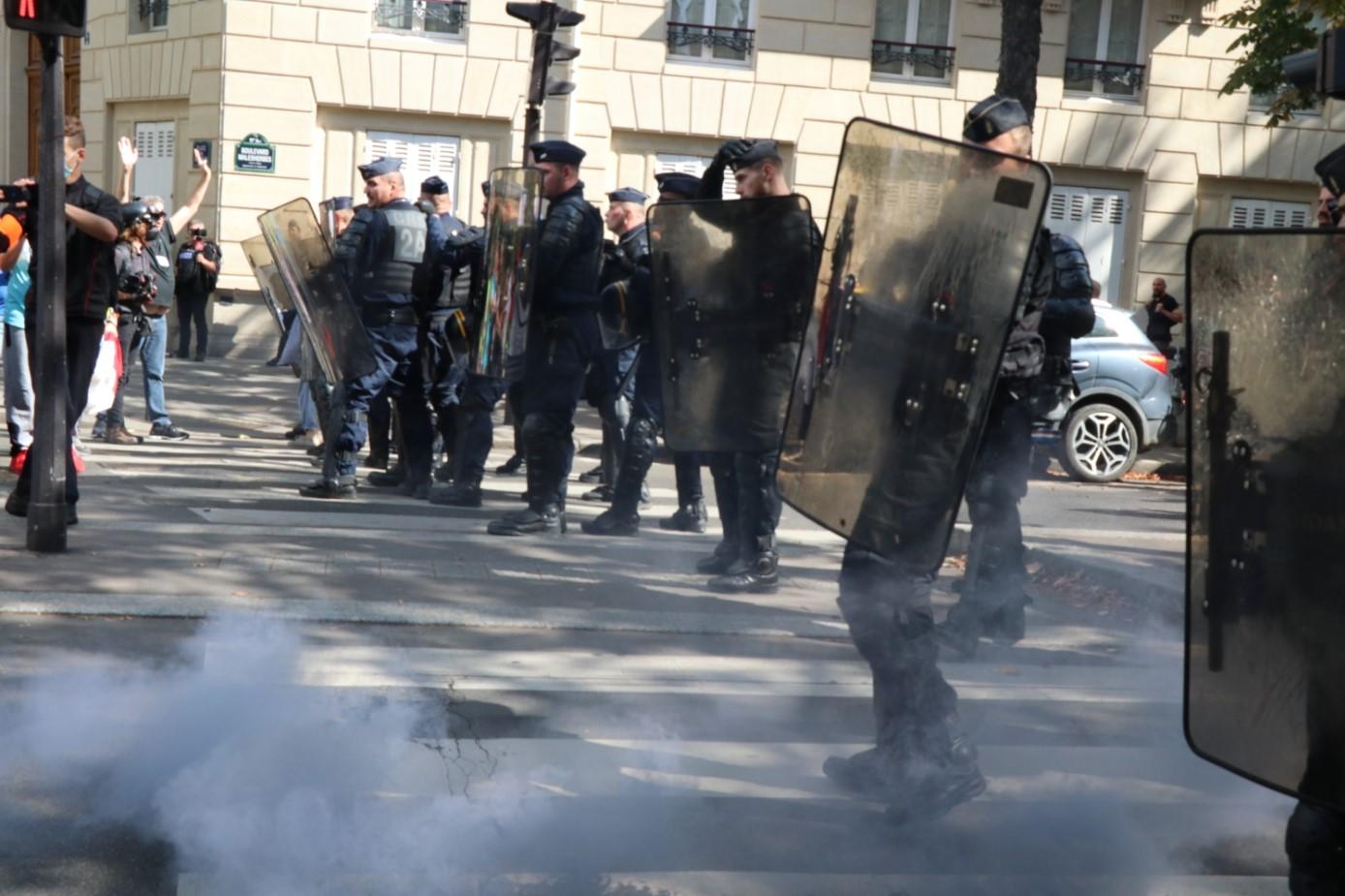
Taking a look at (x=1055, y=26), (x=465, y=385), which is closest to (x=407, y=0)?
(x=1055, y=26)

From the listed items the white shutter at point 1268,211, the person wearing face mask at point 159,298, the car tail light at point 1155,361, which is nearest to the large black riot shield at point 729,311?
the person wearing face mask at point 159,298

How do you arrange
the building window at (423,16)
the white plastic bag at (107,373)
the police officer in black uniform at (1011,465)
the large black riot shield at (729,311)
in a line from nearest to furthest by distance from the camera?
1. the large black riot shield at (729,311)
2. the police officer in black uniform at (1011,465)
3. the white plastic bag at (107,373)
4. the building window at (423,16)

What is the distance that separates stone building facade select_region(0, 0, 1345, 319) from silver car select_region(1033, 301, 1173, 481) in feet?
26.0

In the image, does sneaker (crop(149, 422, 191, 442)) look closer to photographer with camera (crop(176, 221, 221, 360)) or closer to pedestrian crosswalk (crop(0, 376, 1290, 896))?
pedestrian crosswalk (crop(0, 376, 1290, 896))

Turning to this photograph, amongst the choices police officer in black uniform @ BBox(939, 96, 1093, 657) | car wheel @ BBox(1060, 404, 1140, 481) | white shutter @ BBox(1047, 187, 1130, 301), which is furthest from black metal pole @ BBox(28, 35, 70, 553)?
white shutter @ BBox(1047, 187, 1130, 301)

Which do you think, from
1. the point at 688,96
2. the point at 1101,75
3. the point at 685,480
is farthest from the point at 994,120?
the point at 1101,75

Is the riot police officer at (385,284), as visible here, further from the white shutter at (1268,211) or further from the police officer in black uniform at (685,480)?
the white shutter at (1268,211)

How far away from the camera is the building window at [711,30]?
2122 cm

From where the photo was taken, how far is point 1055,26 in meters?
22.1

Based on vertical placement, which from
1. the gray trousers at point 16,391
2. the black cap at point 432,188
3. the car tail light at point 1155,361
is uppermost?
the black cap at point 432,188

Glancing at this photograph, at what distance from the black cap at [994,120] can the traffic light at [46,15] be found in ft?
13.0

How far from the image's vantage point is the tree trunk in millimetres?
11703

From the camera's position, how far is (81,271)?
7211 mm

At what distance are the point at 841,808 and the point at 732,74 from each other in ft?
59.4
